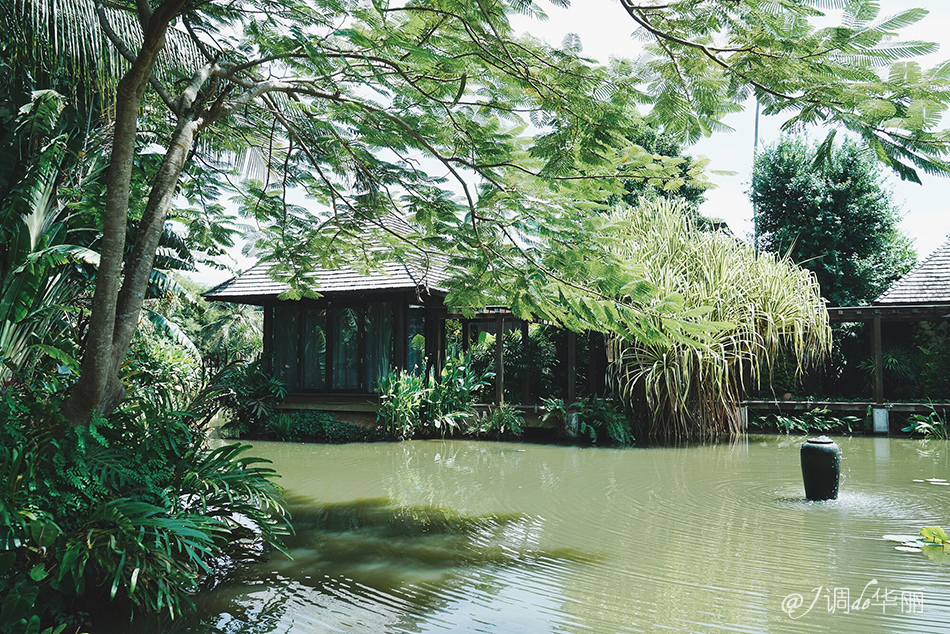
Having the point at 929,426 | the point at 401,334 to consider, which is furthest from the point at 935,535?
the point at 401,334

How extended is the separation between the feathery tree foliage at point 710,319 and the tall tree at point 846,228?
312 inches

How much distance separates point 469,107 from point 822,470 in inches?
205

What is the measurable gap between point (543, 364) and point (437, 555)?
31.1 feet

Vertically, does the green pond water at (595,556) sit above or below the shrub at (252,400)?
below

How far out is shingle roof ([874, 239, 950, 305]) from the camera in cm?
1503

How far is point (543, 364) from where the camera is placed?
1465cm

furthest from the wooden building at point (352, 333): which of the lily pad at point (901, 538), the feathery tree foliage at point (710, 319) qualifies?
the lily pad at point (901, 538)

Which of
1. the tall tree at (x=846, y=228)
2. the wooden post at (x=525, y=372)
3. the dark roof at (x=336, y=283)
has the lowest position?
the wooden post at (x=525, y=372)

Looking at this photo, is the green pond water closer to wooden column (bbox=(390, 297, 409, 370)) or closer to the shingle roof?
wooden column (bbox=(390, 297, 409, 370))

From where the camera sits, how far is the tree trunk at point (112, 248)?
13.8 ft

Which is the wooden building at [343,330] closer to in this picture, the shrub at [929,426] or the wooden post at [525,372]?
the wooden post at [525,372]

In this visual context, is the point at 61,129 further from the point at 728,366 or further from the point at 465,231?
the point at 728,366

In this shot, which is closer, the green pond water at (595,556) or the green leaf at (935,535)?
the green pond water at (595,556)

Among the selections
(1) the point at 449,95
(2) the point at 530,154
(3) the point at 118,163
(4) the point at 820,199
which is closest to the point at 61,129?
(3) the point at 118,163
